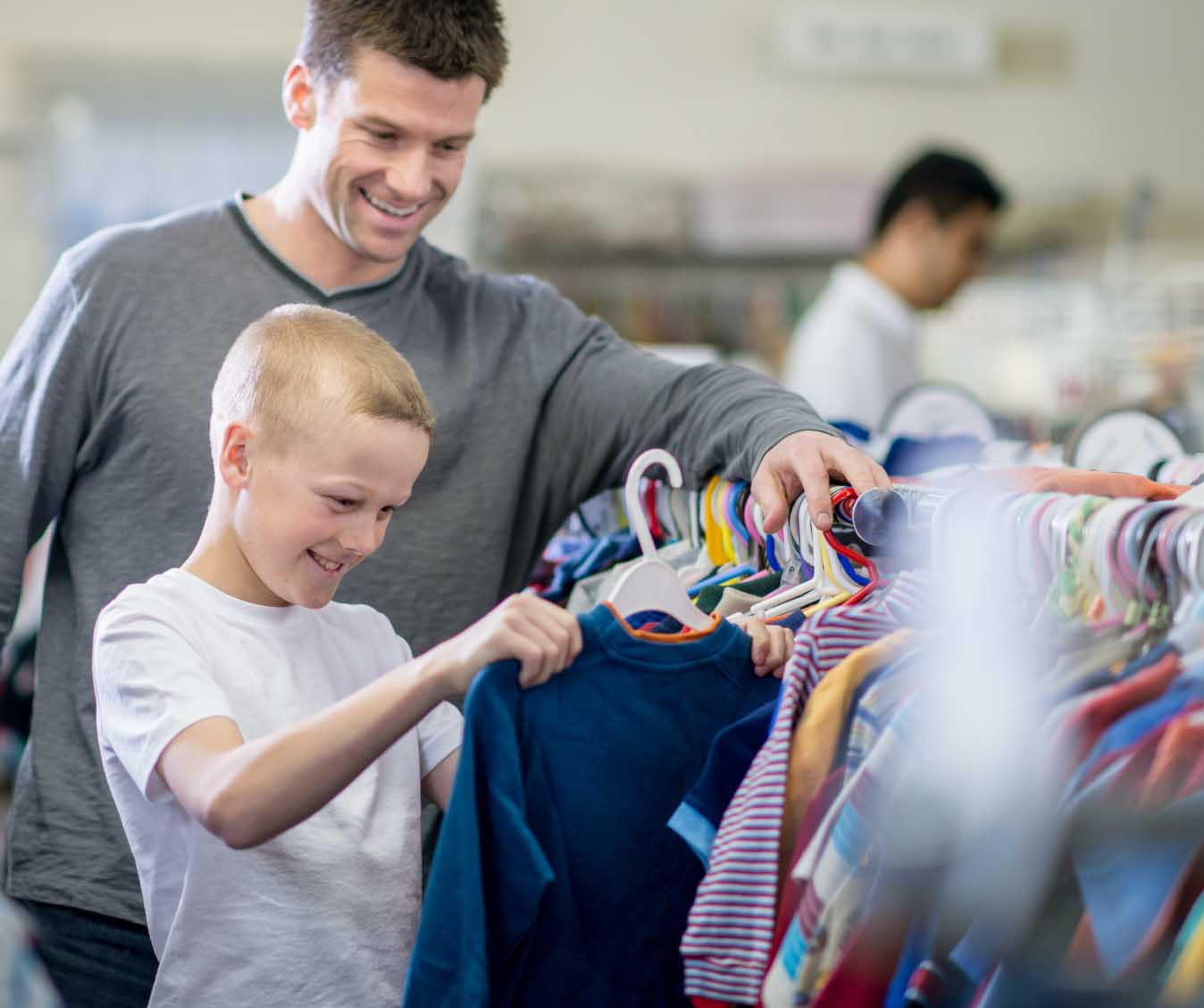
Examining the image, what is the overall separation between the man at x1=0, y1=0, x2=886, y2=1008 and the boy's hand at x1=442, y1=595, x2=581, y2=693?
0.34 meters

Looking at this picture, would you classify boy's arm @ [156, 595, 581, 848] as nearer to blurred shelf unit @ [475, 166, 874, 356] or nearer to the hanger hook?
the hanger hook

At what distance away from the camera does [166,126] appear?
5504 mm

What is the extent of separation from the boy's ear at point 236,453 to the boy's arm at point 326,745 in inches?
9.0

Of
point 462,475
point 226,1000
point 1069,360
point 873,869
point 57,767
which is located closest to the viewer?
point 873,869

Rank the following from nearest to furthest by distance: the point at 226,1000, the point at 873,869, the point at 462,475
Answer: the point at 873,869 < the point at 226,1000 < the point at 462,475

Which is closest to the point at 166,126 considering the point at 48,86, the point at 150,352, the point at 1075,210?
the point at 48,86

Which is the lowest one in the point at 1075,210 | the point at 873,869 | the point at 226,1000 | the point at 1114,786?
the point at 226,1000

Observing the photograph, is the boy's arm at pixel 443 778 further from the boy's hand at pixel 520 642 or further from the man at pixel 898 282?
the man at pixel 898 282

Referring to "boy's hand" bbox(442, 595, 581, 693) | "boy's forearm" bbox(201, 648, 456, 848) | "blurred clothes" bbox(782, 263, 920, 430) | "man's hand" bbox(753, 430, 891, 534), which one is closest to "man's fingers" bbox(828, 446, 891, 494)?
"man's hand" bbox(753, 430, 891, 534)

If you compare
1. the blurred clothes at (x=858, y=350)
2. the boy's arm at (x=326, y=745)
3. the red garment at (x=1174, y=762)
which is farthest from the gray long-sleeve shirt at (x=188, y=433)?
the blurred clothes at (x=858, y=350)

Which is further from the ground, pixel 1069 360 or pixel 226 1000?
pixel 1069 360

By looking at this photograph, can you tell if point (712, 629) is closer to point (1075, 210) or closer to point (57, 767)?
point (57, 767)

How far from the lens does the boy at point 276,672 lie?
1.09 m

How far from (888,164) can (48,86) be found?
3.28 meters
